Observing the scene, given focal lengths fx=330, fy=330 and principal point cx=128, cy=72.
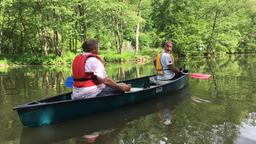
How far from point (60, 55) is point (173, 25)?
1416cm

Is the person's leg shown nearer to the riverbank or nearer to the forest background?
the forest background

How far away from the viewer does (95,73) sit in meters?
6.92

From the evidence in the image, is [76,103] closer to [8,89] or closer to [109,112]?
[109,112]

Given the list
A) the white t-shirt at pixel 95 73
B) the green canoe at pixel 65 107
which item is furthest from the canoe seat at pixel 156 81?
the white t-shirt at pixel 95 73

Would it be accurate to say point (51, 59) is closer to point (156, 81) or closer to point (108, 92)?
point (156, 81)

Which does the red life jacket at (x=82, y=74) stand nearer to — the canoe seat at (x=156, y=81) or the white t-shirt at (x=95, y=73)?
the white t-shirt at (x=95, y=73)

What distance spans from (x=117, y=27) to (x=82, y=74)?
22955mm

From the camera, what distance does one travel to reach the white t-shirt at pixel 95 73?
22.5ft

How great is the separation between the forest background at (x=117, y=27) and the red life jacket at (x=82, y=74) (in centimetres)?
1868

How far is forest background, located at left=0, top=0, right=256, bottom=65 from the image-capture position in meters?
26.6

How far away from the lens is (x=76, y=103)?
6953 mm

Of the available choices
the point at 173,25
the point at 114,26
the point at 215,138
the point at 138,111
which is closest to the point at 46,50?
the point at 114,26

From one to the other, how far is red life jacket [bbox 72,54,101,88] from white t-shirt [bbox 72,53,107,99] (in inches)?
2.8

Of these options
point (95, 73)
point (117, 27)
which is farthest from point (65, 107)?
point (117, 27)
